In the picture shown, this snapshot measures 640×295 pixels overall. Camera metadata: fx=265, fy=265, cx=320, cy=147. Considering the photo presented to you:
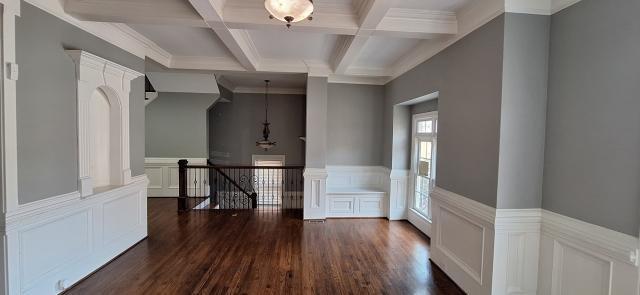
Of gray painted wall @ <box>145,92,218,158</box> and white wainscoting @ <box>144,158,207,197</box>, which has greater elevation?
gray painted wall @ <box>145,92,218,158</box>

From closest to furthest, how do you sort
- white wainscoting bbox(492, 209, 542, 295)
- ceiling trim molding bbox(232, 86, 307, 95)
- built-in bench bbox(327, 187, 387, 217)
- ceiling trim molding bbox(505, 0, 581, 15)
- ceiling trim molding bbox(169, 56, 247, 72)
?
1. ceiling trim molding bbox(505, 0, 581, 15)
2. white wainscoting bbox(492, 209, 542, 295)
3. ceiling trim molding bbox(169, 56, 247, 72)
4. built-in bench bbox(327, 187, 387, 217)
5. ceiling trim molding bbox(232, 86, 307, 95)

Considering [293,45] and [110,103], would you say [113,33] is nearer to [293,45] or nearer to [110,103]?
[110,103]

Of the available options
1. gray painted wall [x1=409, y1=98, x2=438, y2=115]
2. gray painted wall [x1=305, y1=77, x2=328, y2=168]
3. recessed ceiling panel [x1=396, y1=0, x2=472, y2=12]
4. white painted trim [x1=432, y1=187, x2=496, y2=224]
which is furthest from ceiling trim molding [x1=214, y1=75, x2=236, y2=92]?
white painted trim [x1=432, y1=187, x2=496, y2=224]

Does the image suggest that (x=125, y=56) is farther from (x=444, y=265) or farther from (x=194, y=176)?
(x=444, y=265)

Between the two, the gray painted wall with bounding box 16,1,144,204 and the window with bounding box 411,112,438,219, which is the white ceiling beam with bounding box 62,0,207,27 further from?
the window with bounding box 411,112,438,219

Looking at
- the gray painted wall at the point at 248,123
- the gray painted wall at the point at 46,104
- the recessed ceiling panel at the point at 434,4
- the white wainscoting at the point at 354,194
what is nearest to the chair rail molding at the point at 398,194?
the white wainscoting at the point at 354,194

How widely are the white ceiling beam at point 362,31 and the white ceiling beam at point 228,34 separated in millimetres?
1286

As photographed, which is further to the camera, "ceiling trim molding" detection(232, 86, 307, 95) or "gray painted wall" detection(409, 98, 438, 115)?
"ceiling trim molding" detection(232, 86, 307, 95)

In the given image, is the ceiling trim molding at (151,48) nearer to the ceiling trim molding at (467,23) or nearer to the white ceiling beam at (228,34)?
the white ceiling beam at (228,34)

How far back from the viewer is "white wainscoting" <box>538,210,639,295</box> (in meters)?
1.70

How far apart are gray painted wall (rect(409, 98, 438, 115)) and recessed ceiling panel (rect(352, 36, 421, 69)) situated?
0.86 meters

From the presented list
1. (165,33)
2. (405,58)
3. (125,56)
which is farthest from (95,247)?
(405,58)

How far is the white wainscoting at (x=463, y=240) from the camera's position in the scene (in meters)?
2.43

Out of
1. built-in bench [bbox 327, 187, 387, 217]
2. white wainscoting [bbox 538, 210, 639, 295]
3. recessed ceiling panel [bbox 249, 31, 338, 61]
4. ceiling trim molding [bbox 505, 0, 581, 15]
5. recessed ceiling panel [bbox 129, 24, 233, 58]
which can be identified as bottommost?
built-in bench [bbox 327, 187, 387, 217]
